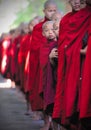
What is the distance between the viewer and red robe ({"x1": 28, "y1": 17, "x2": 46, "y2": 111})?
8668 millimetres

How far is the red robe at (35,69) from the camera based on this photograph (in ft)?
28.4

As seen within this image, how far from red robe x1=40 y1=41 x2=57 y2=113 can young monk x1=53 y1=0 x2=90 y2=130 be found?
22.4 inches

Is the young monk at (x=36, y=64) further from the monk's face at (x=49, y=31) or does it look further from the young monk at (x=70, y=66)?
the young monk at (x=70, y=66)

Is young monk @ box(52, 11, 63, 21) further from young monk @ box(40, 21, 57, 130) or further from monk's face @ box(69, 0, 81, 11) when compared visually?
monk's face @ box(69, 0, 81, 11)

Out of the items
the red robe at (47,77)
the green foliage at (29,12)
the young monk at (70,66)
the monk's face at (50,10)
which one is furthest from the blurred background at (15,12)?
the young monk at (70,66)

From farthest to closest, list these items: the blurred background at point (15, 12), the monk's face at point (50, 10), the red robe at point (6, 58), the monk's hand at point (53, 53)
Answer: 1. the blurred background at point (15, 12)
2. the red robe at point (6, 58)
3. the monk's face at point (50, 10)
4. the monk's hand at point (53, 53)

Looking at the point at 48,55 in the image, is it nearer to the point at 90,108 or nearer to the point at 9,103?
the point at 90,108

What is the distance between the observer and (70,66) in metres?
6.36

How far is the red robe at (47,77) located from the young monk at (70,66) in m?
0.57

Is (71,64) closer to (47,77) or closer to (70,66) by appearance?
(70,66)

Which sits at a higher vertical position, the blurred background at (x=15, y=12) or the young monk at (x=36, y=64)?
the young monk at (x=36, y=64)

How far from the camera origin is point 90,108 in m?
5.68

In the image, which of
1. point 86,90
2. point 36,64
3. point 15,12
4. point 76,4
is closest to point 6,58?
point 36,64

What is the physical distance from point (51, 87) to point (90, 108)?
1705 mm
